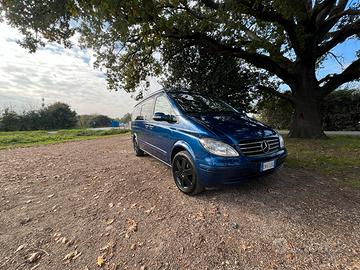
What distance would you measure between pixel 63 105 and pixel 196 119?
49.4 m

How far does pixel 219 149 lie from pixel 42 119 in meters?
42.5

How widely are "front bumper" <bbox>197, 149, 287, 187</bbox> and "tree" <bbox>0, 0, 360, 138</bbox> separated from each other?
15.1 feet

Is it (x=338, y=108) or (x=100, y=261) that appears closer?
(x=100, y=261)

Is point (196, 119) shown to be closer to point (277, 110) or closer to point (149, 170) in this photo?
point (149, 170)

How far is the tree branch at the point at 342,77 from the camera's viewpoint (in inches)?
351

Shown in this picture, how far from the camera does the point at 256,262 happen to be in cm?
204

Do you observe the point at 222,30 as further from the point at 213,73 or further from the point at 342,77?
the point at 342,77

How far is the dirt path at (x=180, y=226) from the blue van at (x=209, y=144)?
46 cm

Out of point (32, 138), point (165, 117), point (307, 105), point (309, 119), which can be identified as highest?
point (307, 105)

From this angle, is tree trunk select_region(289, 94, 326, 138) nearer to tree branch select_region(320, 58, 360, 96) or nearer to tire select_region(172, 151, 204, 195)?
tree branch select_region(320, 58, 360, 96)

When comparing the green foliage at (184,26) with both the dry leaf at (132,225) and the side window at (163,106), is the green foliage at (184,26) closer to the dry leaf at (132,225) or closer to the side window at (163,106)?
the side window at (163,106)

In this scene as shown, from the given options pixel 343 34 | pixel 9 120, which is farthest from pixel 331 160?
pixel 9 120

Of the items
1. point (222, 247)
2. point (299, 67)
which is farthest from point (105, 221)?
point (299, 67)

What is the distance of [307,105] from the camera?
31.0 feet
